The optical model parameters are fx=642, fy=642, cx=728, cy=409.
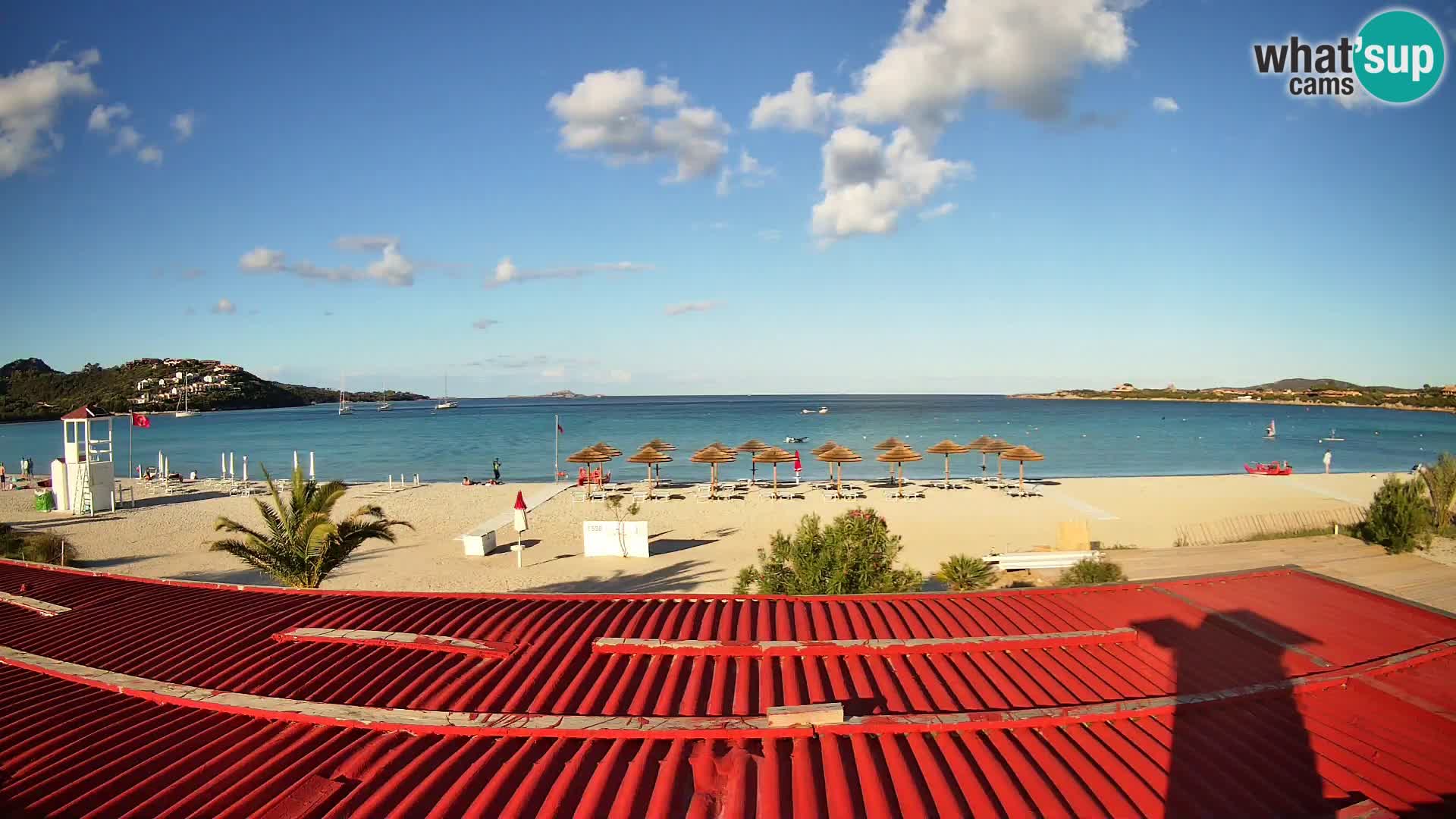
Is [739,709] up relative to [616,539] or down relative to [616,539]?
up

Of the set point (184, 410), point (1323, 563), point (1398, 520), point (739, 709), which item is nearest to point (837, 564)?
point (739, 709)

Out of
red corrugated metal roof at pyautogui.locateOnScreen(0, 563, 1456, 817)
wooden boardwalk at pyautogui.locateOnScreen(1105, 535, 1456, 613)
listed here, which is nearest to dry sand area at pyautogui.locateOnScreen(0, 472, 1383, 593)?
wooden boardwalk at pyautogui.locateOnScreen(1105, 535, 1456, 613)

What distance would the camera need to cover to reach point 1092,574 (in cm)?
1071

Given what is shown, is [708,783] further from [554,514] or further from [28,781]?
[554,514]

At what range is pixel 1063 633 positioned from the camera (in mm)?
4992

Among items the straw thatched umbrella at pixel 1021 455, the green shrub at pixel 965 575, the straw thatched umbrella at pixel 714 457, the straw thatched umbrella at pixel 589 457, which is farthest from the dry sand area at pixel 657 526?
the green shrub at pixel 965 575

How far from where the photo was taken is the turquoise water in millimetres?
38906

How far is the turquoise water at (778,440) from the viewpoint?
128ft

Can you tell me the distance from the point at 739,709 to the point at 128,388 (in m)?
155

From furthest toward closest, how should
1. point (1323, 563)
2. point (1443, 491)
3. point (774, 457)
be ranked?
point (774, 457)
point (1443, 491)
point (1323, 563)

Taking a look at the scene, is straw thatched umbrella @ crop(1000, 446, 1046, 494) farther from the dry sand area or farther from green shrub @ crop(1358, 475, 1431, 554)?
green shrub @ crop(1358, 475, 1431, 554)

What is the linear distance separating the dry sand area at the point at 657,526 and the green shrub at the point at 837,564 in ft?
9.17

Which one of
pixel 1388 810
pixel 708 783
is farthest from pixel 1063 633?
pixel 708 783

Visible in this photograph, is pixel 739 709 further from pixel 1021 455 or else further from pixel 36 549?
pixel 1021 455
